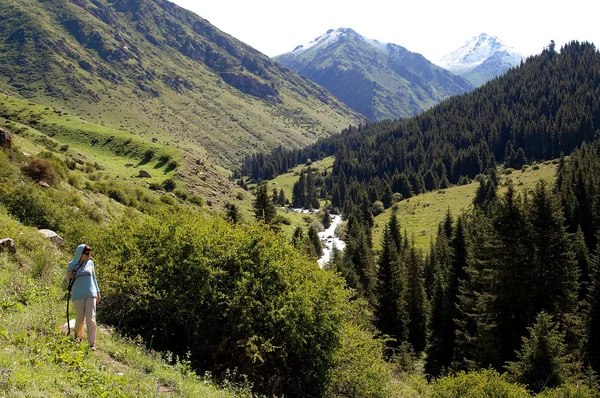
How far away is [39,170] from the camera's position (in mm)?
24750

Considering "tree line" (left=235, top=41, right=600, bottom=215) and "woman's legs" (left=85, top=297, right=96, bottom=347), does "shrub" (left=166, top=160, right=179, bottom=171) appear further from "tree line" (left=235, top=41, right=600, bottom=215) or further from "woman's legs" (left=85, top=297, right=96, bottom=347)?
"tree line" (left=235, top=41, right=600, bottom=215)

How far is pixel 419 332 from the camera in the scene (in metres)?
49.5

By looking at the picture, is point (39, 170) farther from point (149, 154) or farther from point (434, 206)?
point (434, 206)

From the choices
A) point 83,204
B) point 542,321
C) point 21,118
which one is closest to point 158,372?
point 83,204

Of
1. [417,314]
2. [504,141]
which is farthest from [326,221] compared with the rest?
[504,141]

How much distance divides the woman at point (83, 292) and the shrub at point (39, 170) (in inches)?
701

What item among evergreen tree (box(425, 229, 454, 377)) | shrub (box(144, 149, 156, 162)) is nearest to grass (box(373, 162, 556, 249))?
evergreen tree (box(425, 229, 454, 377))

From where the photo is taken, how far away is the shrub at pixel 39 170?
24281 millimetres

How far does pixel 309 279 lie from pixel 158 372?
27.8ft

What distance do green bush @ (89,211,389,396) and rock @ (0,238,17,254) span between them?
2.84 meters

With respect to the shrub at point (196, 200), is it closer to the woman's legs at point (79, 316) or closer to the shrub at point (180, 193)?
the shrub at point (180, 193)

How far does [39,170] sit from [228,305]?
1844cm

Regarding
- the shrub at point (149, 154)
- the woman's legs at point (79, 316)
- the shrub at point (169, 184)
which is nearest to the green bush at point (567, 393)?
the woman's legs at point (79, 316)

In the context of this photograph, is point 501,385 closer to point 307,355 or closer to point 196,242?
point 307,355
